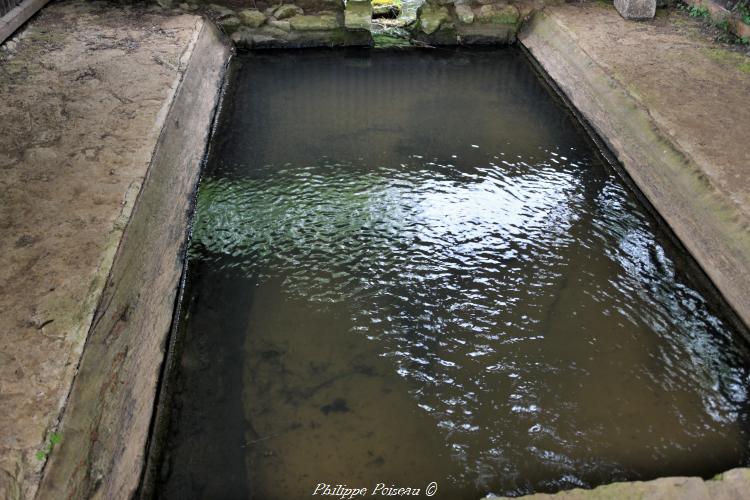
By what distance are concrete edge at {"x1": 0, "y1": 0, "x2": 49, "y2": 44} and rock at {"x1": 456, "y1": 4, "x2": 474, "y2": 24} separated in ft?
15.4

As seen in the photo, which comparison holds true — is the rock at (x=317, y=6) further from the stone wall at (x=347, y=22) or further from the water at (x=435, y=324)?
the water at (x=435, y=324)

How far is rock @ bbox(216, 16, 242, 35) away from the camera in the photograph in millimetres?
7070

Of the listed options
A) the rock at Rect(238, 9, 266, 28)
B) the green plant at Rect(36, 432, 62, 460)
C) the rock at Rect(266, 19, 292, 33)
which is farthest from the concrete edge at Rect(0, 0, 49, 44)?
the green plant at Rect(36, 432, 62, 460)

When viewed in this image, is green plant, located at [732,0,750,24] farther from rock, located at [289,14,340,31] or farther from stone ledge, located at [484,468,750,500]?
stone ledge, located at [484,468,750,500]

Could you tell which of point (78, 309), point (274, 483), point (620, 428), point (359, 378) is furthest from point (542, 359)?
point (78, 309)

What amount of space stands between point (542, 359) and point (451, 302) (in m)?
0.65

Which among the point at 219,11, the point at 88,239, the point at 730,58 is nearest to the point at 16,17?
the point at 219,11

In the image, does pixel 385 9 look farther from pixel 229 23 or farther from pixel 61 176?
pixel 61 176

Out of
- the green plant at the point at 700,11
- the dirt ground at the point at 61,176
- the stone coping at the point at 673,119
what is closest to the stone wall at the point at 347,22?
the stone coping at the point at 673,119

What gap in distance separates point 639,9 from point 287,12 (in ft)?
13.5

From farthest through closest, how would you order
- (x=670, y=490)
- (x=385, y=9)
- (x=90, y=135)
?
(x=385, y=9)
(x=90, y=135)
(x=670, y=490)

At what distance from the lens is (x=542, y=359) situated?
133 inches

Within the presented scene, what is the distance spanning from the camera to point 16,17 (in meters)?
5.88

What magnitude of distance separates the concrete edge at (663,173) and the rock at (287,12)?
299 cm
